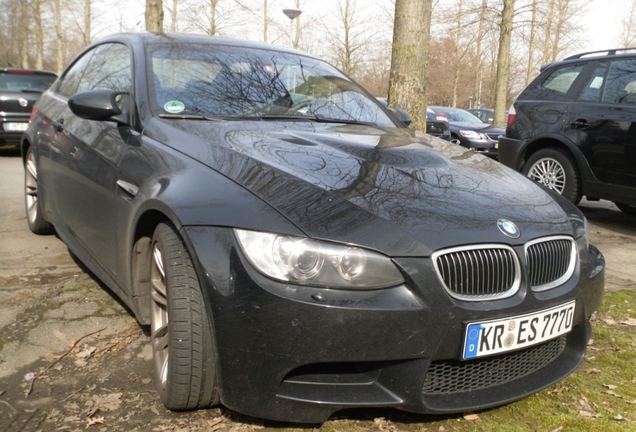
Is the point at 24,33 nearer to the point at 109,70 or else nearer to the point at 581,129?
the point at 581,129

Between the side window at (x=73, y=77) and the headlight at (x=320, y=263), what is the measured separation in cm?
280

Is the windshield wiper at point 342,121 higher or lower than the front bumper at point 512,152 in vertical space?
higher

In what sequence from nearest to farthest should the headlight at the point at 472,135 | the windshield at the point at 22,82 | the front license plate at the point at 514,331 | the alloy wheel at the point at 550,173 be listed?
1. the front license plate at the point at 514,331
2. the alloy wheel at the point at 550,173
3. the windshield at the point at 22,82
4. the headlight at the point at 472,135

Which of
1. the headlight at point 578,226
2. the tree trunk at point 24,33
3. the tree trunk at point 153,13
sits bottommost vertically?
the headlight at point 578,226

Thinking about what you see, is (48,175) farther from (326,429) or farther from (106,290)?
(326,429)

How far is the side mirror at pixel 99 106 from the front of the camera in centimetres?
305

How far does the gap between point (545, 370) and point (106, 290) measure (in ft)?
8.27

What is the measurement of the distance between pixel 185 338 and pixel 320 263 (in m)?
0.58

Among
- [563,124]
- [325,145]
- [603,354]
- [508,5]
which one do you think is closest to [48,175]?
[325,145]

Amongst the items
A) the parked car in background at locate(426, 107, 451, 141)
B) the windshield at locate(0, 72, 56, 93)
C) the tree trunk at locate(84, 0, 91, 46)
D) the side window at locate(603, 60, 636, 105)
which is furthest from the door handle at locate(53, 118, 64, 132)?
the tree trunk at locate(84, 0, 91, 46)

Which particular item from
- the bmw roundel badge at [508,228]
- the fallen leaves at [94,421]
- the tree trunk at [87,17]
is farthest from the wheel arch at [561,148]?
the tree trunk at [87,17]

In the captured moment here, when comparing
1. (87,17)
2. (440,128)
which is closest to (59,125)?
(440,128)

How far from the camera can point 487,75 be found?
47.0m

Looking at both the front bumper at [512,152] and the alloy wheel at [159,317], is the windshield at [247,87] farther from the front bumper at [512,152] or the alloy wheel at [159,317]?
the front bumper at [512,152]
